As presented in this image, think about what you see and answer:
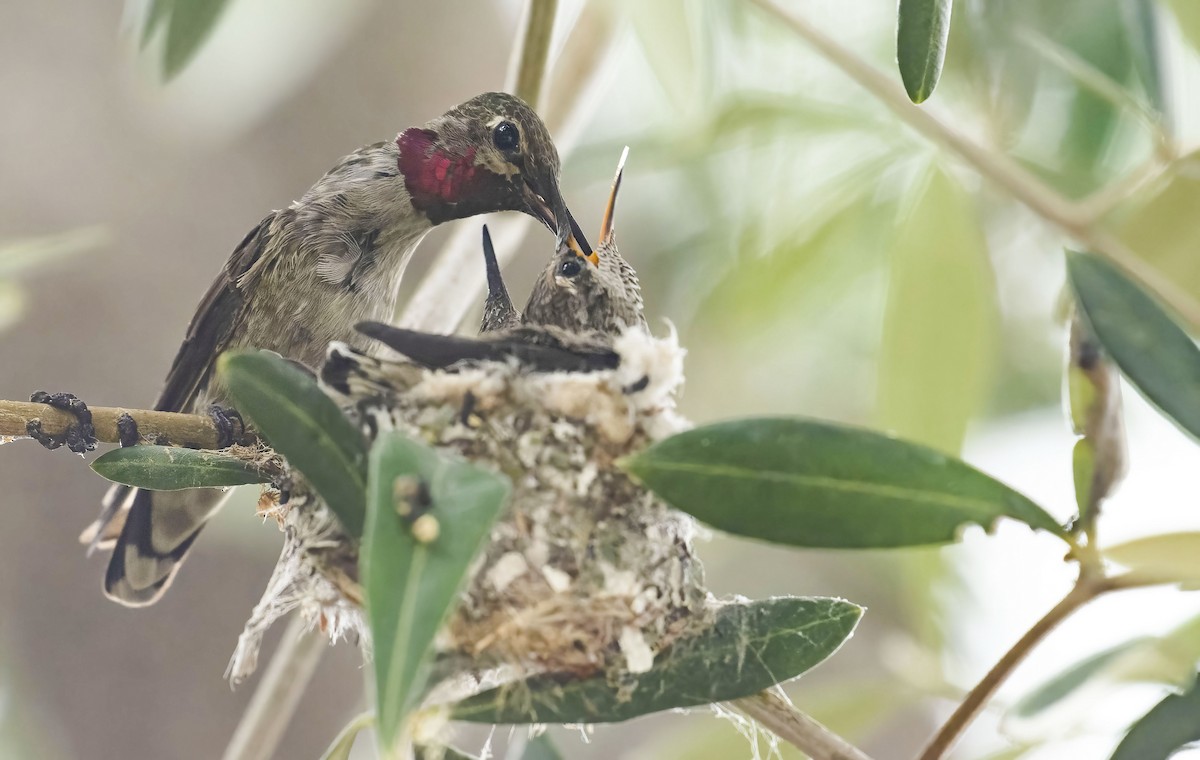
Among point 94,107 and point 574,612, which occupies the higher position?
point 94,107

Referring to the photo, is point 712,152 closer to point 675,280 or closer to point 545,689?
point 675,280

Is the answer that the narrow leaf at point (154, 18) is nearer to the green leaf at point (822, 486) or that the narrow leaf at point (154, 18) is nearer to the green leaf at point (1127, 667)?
the green leaf at point (822, 486)

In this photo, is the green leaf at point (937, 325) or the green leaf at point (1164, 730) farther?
the green leaf at point (937, 325)

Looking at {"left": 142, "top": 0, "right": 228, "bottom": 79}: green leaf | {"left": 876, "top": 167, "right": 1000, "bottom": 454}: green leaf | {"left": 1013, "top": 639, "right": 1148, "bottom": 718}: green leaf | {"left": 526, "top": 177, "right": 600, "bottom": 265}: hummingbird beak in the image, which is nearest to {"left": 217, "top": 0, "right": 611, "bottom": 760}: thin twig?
{"left": 526, "top": 177, "right": 600, "bottom": 265}: hummingbird beak

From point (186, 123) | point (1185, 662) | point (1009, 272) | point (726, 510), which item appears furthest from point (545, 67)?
point (186, 123)

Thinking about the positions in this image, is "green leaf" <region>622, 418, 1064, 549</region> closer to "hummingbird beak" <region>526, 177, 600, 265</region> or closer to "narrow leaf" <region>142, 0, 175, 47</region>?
"hummingbird beak" <region>526, 177, 600, 265</region>

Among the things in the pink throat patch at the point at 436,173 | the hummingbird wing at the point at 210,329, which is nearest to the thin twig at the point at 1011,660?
the pink throat patch at the point at 436,173

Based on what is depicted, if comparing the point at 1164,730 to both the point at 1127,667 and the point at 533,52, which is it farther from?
the point at 533,52

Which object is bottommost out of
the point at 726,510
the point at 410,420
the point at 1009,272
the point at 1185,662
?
the point at 726,510
